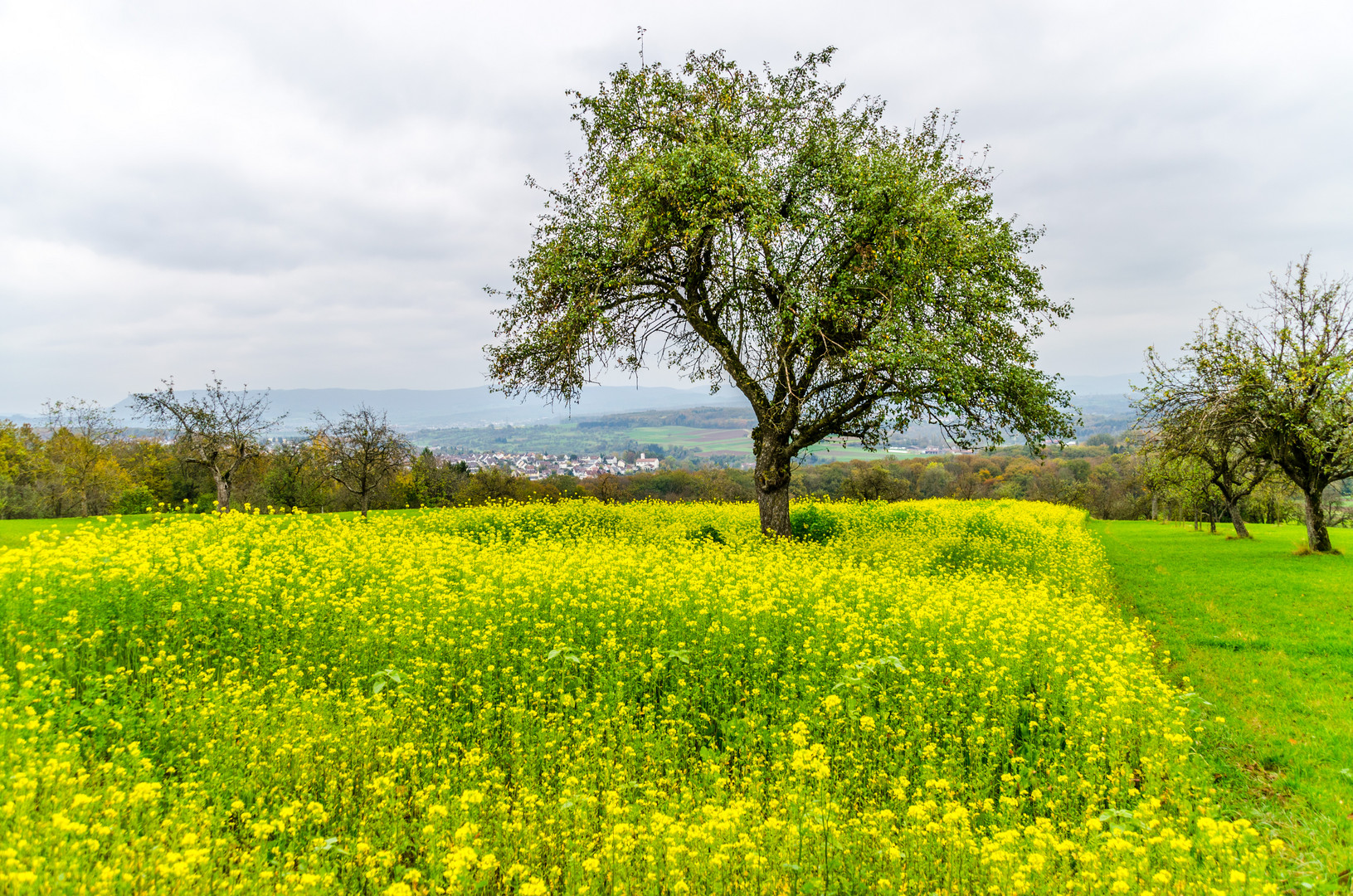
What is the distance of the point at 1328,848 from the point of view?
5031 mm

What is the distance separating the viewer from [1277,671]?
962cm

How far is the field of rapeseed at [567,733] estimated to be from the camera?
153 inches

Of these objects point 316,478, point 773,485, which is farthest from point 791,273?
point 316,478

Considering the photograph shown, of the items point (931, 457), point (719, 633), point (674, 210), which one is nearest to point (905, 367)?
point (674, 210)

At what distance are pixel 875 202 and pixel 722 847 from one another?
13.8 meters

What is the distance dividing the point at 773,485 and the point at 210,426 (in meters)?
29.6

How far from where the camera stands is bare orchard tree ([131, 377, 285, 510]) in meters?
29.0

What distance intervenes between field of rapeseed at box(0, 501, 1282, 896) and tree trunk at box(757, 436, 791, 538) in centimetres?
661

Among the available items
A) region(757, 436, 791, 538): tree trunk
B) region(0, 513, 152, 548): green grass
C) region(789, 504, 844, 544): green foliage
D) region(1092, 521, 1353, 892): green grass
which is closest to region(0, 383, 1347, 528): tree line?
region(0, 513, 152, 548): green grass

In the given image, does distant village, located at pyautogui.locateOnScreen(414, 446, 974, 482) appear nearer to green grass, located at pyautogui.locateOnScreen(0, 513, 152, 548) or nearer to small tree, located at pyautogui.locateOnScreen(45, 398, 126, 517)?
small tree, located at pyautogui.locateOnScreen(45, 398, 126, 517)

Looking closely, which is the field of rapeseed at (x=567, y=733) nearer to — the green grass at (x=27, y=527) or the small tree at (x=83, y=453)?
the green grass at (x=27, y=527)

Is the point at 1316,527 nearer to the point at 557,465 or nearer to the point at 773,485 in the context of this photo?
the point at 773,485

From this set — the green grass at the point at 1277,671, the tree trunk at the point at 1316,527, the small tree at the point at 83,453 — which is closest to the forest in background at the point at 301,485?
the small tree at the point at 83,453

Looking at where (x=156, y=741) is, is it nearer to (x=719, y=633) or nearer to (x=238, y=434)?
(x=719, y=633)
